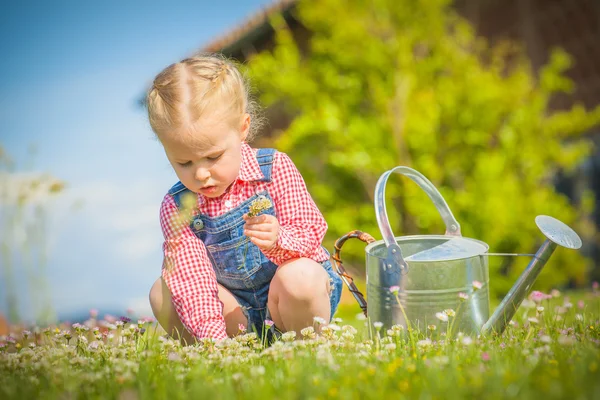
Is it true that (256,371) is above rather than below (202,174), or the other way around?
below

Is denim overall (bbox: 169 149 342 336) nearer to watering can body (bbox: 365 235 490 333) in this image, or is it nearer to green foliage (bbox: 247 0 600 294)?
watering can body (bbox: 365 235 490 333)

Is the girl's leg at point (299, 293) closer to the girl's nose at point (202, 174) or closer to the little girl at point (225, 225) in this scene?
the little girl at point (225, 225)

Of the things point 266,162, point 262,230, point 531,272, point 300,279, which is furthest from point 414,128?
point 262,230

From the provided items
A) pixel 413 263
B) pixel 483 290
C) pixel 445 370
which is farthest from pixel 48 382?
pixel 483 290

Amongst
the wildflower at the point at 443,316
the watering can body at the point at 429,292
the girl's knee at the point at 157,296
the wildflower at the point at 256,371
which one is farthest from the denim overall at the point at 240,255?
the wildflower at the point at 256,371

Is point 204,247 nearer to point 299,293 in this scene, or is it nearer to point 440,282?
point 299,293

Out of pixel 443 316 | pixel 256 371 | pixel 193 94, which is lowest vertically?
pixel 443 316

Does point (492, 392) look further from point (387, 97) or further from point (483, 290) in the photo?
point (387, 97)

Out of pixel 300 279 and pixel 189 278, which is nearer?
pixel 300 279

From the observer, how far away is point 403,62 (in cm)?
612

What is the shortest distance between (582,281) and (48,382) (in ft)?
21.7

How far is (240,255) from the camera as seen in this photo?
2.51 m

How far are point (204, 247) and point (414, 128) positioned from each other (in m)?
4.01

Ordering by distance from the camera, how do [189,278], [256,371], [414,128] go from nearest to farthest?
[256,371] < [189,278] < [414,128]
